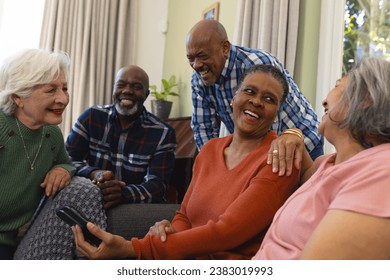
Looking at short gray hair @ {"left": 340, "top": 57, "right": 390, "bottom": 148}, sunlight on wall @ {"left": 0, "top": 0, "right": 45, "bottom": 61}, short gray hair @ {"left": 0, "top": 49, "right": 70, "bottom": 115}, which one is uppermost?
sunlight on wall @ {"left": 0, "top": 0, "right": 45, "bottom": 61}

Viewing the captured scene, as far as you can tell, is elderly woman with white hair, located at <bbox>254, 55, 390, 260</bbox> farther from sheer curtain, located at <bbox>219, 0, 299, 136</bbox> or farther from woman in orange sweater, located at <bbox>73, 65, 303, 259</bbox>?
sheer curtain, located at <bbox>219, 0, 299, 136</bbox>

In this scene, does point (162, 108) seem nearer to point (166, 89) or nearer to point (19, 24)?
point (166, 89)

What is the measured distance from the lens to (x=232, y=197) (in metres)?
1.60

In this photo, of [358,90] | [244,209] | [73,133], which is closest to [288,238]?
[244,209]

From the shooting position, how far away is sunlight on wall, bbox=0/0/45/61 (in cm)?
464

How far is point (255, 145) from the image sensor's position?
173cm

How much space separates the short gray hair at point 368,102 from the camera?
3.84 ft

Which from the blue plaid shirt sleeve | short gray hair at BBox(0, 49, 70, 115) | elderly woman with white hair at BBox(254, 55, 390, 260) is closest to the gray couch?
the blue plaid shirt sleeve

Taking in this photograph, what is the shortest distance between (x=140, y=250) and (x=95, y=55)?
12.0 ft

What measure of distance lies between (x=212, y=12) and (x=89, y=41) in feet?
4.24

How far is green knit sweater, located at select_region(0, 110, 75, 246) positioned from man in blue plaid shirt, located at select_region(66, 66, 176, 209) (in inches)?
21.6

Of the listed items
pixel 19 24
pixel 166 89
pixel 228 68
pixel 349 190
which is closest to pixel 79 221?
pixel 349 190

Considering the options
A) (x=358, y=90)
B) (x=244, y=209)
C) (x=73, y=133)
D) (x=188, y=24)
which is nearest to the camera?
(x=358, y=90)

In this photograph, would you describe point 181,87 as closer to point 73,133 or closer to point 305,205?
point 73,133
